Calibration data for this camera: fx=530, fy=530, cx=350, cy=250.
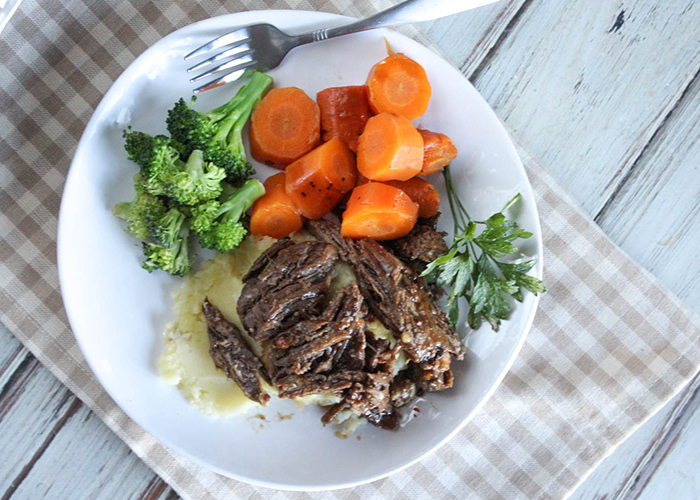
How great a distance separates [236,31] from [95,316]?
5.68ft

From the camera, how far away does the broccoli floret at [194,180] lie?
2.69m

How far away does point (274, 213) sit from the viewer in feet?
9.67

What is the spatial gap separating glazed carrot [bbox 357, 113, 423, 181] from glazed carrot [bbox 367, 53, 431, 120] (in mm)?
83

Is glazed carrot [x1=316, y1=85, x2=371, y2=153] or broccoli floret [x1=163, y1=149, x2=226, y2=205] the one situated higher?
broccoli floret [x1=163, y1=149, x2=226, y2=205]

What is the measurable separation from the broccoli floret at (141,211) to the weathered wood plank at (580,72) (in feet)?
7.05

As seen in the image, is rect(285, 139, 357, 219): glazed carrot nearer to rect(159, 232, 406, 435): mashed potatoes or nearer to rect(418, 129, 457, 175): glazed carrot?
rect(159, 232, 406, 435): mashed potatoes

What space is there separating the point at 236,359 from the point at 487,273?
1420 mm

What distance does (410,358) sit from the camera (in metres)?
2.90

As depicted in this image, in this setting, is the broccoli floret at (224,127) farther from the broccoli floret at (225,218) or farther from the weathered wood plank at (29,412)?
the weathered wood plank at (29,412)

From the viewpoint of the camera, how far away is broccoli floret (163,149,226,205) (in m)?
2.69

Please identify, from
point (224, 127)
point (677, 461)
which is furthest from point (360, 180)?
point (677, 461)

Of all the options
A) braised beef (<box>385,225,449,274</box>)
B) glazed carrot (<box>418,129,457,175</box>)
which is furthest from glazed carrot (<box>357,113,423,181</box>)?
braised beef (<box>385,225,449,274</box>)

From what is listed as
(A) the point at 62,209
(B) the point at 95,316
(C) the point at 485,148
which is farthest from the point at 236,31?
(B) the point at 95,316

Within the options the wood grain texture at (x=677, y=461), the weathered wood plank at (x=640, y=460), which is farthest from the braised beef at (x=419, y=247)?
→ the wood grain texture at (x=677, y=461)
